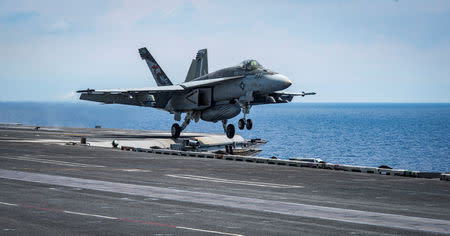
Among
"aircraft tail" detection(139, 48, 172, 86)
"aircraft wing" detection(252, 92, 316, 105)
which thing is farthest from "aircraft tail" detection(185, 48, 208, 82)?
"aircraft wing" detection(252, 92, 316, 105)

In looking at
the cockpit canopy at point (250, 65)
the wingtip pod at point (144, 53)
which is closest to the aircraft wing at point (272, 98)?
the cockpit canopy at point (250, 65)

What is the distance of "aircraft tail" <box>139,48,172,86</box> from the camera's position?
6575 centimetres

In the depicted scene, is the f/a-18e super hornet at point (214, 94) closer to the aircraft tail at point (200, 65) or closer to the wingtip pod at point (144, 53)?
the aircraft tail at point (200, 65)

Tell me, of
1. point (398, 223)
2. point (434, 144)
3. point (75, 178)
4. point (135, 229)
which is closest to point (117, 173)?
point (75, 178)

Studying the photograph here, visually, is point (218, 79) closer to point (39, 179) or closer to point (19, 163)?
point (19, 163)

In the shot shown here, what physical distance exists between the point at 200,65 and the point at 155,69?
21.2ft

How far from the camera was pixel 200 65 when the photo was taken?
63.2 meters

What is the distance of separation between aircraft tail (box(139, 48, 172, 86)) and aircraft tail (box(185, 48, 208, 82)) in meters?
3.71

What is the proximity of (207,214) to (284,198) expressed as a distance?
15.2 ft

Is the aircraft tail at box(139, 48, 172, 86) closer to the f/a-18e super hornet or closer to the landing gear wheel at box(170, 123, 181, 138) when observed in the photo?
the f/a-18e super hornet

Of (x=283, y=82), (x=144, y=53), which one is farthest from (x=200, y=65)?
(x=283, y=82)

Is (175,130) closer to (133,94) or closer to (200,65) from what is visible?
(133,94)

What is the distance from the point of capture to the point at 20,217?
16.6 m

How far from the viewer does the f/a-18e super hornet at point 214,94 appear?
4531cm
